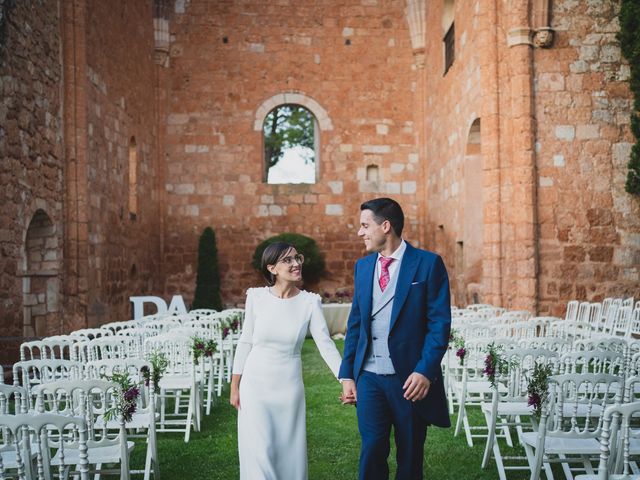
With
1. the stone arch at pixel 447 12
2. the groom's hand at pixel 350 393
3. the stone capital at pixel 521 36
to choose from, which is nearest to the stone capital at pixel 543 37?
the stone capital at pixel 521 36

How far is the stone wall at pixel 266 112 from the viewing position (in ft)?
53.2

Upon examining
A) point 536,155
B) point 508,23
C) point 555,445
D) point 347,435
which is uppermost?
point 508,23

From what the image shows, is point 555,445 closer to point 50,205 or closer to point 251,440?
point 251,440

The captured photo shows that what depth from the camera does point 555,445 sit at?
3.61 m

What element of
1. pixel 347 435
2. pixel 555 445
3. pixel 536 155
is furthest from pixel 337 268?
pixel 555 445

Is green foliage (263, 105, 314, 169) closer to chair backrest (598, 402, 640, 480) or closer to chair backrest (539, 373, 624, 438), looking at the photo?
chair backrest (539, 373, 624, 438)

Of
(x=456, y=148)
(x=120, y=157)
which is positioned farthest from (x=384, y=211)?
(x=120, y=157)

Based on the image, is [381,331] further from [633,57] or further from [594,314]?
[633,57]

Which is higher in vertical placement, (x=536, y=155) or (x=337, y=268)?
(x=536, y=155)

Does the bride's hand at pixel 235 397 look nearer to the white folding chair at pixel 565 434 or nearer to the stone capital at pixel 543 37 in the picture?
the white folding chair at pixel 565 434

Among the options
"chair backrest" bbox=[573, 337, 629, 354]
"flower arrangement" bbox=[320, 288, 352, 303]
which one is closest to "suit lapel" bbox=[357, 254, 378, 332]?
"chair backrest" bbox=[573, 337, 629, 354]

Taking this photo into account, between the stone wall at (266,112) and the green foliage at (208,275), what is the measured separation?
425 mm

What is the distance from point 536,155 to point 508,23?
2.23 metres

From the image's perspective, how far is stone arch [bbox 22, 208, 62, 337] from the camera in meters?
9.64
